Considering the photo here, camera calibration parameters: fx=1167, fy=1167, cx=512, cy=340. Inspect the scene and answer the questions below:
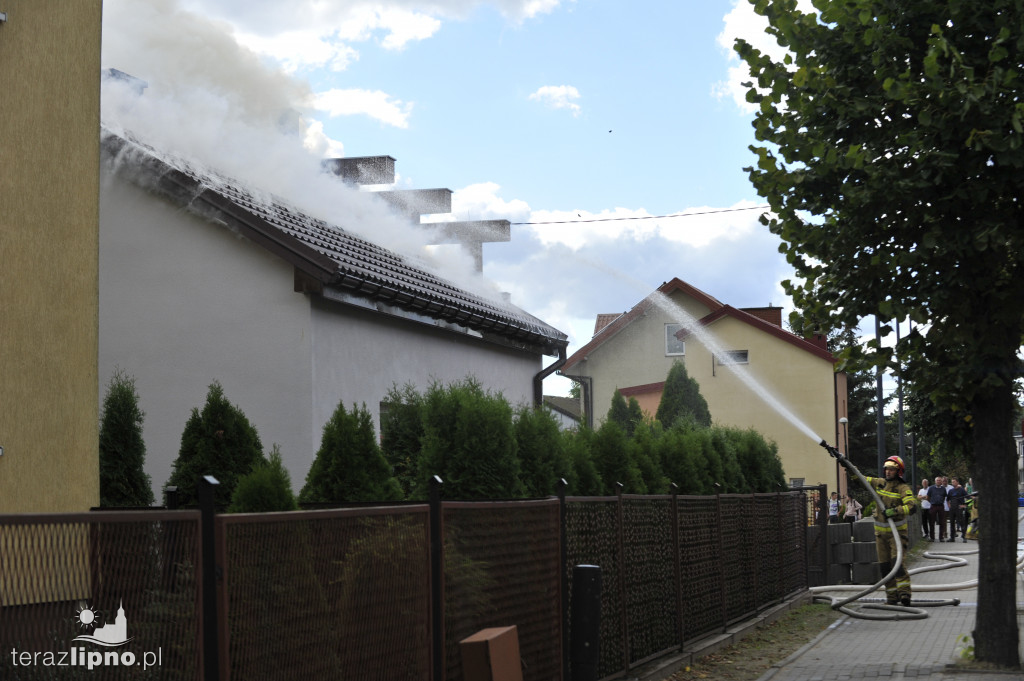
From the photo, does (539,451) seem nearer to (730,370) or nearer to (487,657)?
(487,657)

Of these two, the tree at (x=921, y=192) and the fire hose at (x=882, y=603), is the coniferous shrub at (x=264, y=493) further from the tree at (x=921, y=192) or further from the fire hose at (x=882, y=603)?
the fire hose at (x=882, y=603)

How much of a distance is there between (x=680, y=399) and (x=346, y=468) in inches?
1366

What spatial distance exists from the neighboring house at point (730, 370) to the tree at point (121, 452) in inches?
1452

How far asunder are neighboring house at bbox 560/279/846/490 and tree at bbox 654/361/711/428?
19.0ft

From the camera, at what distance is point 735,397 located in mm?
51125

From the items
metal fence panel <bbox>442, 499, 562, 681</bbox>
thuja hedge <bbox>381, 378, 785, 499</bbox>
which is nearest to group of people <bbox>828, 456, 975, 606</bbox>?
thuja hedge <bbox>381, 378, 785, 499</bbox>

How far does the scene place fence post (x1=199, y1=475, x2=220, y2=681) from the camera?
13.9 feet

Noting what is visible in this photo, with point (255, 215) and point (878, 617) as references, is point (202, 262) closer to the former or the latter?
point (255, 215)

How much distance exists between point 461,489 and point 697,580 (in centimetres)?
389

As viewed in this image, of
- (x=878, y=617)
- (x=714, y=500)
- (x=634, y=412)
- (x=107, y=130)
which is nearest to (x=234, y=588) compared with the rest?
(x=714, y=500)

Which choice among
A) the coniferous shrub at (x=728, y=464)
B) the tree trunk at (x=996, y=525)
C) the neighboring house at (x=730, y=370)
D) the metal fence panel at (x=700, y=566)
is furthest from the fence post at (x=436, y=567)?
the neighboring house at (x=730, y=370)

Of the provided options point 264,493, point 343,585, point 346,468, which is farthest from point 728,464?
point 343,585

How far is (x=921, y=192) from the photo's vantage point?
9.77 metres

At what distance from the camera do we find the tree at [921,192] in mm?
9188
